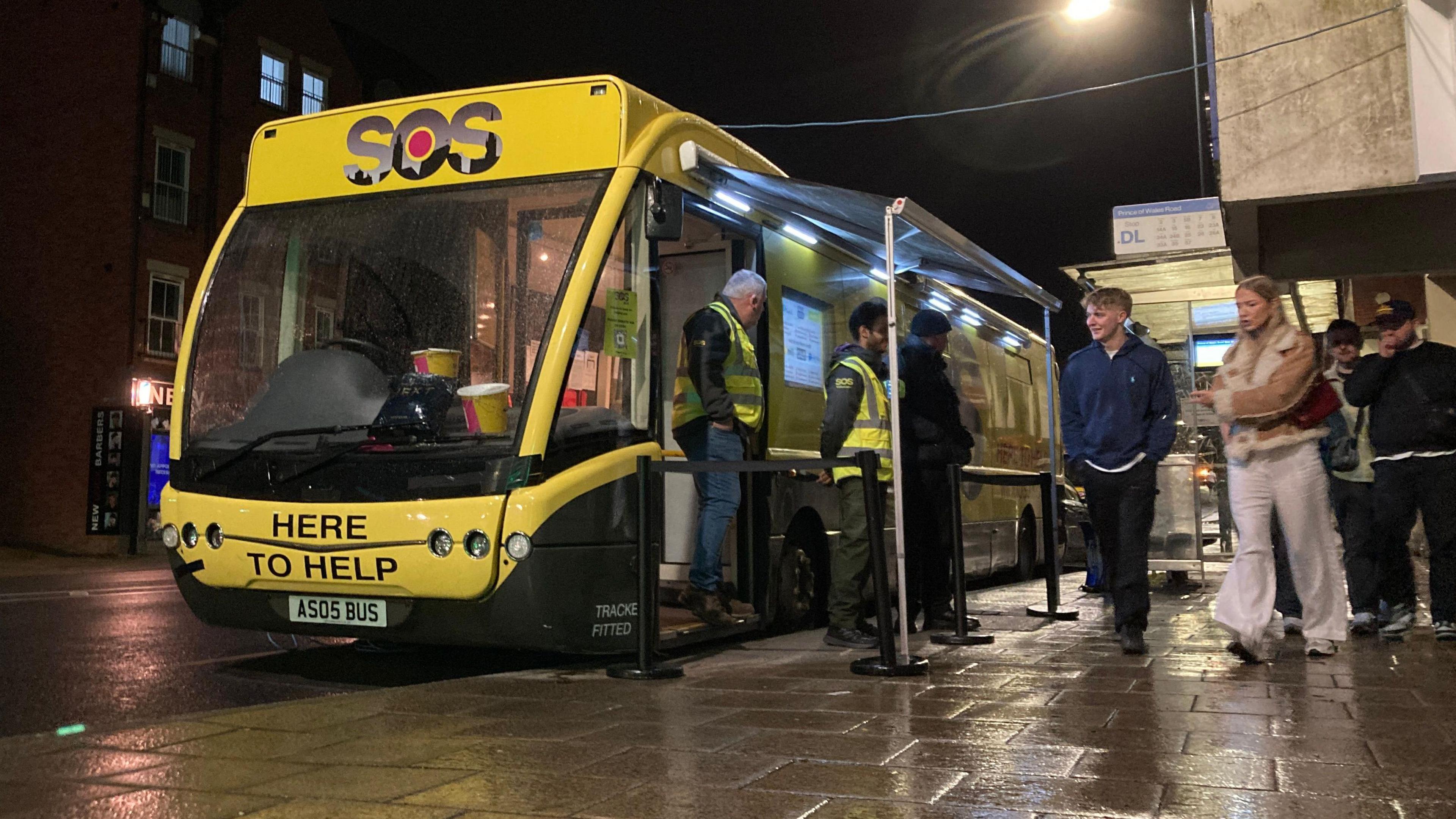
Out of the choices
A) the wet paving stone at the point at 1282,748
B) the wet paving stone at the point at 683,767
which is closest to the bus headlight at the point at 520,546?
the wet paving stone at the point at 683,767

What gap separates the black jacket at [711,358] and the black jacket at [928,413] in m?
1.63

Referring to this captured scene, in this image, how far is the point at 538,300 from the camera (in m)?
6.22

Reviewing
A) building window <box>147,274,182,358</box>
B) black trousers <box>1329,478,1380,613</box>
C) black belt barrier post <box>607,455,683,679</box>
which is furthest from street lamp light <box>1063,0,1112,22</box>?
building window <box>147,274,182,358</box>

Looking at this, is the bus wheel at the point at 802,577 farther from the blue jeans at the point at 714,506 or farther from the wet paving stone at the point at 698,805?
the wet paving stone at the point at 698,805

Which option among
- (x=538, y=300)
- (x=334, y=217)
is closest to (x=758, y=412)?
(x=538, y=300)

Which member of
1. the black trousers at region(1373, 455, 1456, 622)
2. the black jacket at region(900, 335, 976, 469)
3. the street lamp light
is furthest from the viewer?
the street lamp light

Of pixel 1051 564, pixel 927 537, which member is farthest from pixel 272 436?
pixel 1051 564

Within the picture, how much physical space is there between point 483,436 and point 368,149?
6.52 ft

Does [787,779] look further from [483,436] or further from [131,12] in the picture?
[131,12]

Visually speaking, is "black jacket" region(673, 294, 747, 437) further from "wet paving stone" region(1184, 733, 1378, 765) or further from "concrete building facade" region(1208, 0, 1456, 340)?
"concrete building facade" region(1208, 0, 1456, 340)

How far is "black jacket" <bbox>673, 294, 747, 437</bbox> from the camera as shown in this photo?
699 centimetres

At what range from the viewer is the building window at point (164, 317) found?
25797 millimetres

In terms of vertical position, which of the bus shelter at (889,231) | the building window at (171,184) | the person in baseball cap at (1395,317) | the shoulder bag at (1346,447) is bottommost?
the shoulder bag at (1346,447)

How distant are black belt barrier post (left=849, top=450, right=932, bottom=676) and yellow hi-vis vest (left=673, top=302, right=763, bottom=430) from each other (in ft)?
4.03
